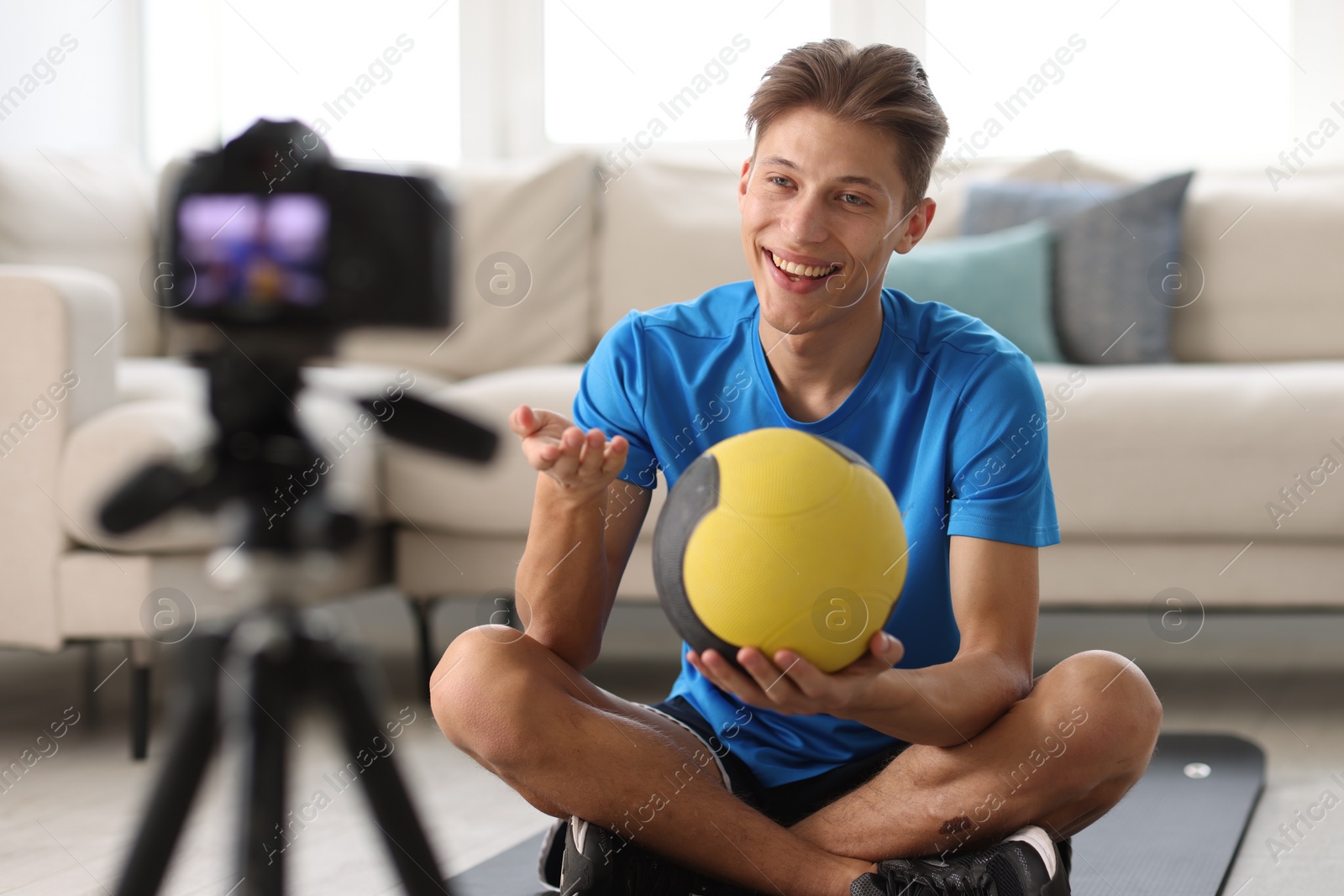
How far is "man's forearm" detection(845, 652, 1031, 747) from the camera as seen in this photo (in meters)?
1.22

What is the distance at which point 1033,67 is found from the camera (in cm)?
350

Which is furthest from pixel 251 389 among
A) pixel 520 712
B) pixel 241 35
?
pixel 241 35

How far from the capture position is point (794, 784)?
151 centimetres

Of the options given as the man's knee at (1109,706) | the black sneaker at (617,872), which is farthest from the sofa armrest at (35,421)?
the man's knee at (1109,706)

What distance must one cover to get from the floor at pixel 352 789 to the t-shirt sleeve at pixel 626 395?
46 centimetres

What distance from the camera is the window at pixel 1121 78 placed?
340 cm

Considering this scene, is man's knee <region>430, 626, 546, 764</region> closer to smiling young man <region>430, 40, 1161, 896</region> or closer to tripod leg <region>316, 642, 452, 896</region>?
smiling young man <region>430, 40, 1161, 896</region>

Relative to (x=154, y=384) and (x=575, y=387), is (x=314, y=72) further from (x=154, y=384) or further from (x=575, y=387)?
(x=575, y=387)

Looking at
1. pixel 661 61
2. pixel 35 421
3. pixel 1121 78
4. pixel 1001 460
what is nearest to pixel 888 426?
pixel 1001 460

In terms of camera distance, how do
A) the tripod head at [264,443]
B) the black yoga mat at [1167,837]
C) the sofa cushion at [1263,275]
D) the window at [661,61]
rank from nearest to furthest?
1. the tripod head at [264,443]
2. the black yoga mat at [1167,837]
3. the sofa cushion at [1263,275]
4. the window at [661,61]

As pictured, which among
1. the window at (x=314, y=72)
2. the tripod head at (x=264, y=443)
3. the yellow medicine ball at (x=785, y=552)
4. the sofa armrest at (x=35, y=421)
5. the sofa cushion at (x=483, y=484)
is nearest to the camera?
the tripod head at (x=264, y=443)

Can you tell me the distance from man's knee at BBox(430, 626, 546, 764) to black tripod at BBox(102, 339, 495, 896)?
0.51m

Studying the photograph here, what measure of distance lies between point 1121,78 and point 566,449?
276 cm

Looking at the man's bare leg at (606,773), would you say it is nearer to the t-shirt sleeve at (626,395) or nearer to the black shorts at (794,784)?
the black shorts at (794,784)
